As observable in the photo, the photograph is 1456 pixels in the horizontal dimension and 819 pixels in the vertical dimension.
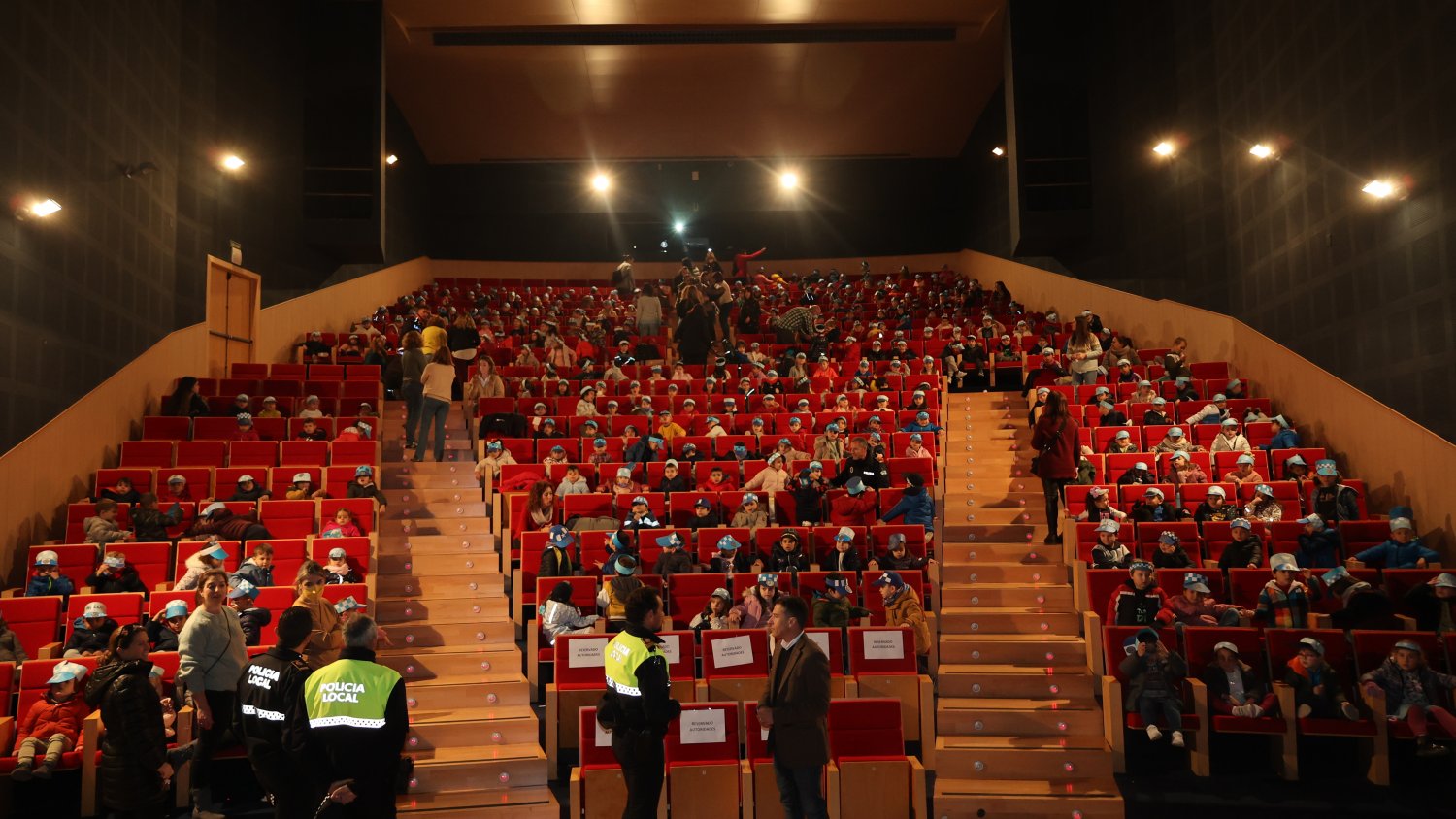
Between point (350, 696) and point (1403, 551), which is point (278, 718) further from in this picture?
point (1403, 551)

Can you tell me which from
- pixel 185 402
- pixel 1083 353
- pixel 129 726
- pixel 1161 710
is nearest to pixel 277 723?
pixel 129 726

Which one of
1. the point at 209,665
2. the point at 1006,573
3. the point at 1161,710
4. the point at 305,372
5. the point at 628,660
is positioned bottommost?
the point at 1161,710

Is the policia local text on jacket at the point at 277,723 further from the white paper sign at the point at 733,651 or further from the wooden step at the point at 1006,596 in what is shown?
the wooden step at the point at 1006,596

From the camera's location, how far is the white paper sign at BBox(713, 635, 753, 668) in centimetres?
722

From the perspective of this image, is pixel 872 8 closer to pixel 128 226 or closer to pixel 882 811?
pixel 128 226

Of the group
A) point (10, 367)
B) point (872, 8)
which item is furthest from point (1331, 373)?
point (10, 367)

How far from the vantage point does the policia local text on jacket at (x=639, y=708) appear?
16.4 feet

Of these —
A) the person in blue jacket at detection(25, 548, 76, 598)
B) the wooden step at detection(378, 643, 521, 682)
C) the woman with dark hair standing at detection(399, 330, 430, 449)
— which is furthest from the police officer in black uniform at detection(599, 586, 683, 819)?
the woman with dark hair standing at detection(399, 330, 430, 449)

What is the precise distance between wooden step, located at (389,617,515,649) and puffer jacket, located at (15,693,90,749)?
2.09m

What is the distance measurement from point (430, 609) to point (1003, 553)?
14.2 ft

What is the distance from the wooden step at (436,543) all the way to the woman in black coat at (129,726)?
13.4 feet

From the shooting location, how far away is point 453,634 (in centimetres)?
836

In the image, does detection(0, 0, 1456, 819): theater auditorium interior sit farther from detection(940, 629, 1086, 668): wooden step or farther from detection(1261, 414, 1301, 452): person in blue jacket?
detection(1261, 414, 1301, 452): person in blue jacket

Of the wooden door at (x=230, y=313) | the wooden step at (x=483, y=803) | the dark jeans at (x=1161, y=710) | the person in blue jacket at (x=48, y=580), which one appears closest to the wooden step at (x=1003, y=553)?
the dark jeans at (x=1161, y=710)
